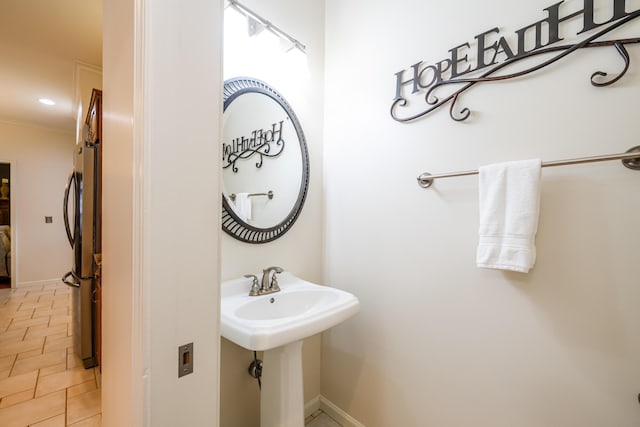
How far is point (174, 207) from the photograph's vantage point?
A: 23.4 inches

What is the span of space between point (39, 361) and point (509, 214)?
137 inches

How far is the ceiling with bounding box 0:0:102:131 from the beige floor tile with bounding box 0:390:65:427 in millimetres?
2676

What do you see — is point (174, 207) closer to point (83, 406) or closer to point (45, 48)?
point (83, 406)

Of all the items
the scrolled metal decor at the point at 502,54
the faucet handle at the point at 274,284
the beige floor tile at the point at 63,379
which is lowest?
the beige floor tile at the point at 63,379

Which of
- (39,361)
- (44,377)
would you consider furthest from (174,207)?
(39,361)

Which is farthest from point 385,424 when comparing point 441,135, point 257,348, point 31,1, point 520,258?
point 31,1

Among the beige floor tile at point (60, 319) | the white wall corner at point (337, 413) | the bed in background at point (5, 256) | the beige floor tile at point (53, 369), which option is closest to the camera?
the white wall corner at point (337, 413)

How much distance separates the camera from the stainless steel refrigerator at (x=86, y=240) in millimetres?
1971

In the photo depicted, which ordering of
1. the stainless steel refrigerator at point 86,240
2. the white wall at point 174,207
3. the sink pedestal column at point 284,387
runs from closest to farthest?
the white wall at point 174,207 → the sink pedestal column at point 284,387 → the stainless steel refrigerator at point 86,240

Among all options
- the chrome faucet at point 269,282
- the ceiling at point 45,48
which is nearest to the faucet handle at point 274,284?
the chrome faucet at point 269,282

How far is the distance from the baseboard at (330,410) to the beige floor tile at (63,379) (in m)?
1.74

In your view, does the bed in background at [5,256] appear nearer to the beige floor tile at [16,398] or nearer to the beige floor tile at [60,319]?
the beige floor tile at [60,319]

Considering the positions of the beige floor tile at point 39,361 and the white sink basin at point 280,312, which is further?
the beige floor tile at point 39,361

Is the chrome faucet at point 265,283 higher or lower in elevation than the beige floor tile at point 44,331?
higher
